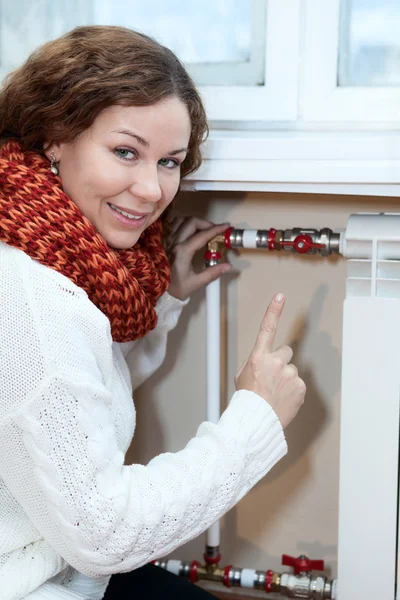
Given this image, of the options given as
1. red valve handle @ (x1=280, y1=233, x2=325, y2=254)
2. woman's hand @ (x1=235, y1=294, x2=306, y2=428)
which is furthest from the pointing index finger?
red valve handle @ (x1=280, y1=233, x2=325, y2=254)

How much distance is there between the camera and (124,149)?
88 cm

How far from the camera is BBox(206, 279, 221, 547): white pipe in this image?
117cm

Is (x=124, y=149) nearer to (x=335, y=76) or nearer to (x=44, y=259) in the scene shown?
(x=44, y=259)

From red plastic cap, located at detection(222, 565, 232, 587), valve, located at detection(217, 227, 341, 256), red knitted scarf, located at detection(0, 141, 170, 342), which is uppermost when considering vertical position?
valve, located at detection(217, 227, 341, 256)

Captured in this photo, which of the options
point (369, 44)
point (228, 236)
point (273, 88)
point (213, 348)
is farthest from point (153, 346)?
point (369, 44)

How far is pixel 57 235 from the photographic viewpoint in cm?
82

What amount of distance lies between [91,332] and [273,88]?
498 mm

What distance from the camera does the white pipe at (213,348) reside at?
46.2 inches

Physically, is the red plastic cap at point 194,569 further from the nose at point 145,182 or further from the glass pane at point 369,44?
the glass pane at point 369,44

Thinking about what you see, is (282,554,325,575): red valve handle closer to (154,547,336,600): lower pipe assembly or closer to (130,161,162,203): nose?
(154,547,336,600): lower pipe assembly

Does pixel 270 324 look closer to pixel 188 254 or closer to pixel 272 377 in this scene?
pixel 272 377

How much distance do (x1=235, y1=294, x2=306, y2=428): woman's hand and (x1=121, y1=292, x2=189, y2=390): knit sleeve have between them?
0.71 ft

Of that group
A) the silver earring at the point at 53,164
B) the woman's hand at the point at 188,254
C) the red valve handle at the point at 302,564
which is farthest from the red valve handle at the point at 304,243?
the red valve handle at the point at 302,564

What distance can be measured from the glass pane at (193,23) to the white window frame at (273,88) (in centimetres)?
5
